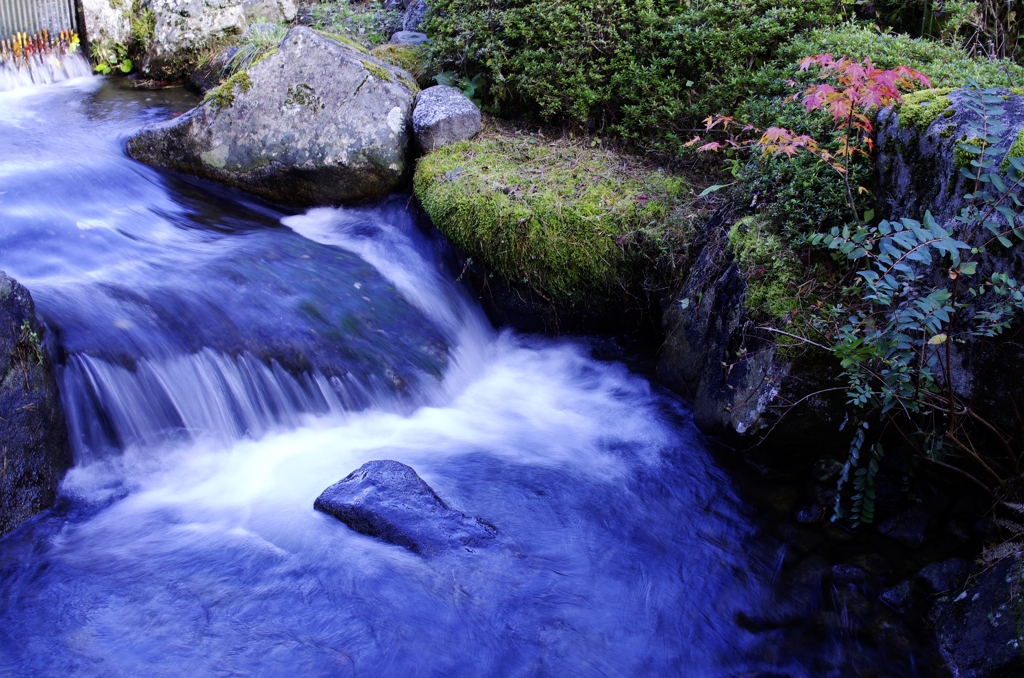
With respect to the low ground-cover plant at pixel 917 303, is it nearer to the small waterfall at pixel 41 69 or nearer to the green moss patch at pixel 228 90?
the green moss patch at pixel 228 90

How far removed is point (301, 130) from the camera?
20.9 ft

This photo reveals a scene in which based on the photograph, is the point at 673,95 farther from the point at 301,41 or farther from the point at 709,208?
the point at 301,41

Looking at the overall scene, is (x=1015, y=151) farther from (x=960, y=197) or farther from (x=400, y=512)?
(x=400, y=512)

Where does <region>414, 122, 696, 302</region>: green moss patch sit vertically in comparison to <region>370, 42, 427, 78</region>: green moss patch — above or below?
below

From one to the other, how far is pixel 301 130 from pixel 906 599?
18.8 feet

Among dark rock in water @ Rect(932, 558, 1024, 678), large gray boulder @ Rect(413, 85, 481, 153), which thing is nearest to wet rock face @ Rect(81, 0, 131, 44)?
large gray boulder @ Rect(413, 85, 481, 153)

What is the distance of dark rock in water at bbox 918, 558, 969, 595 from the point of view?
3.40 meters

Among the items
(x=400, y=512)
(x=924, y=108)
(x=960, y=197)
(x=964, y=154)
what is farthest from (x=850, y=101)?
(x=400, y=512)

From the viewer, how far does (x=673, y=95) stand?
5637mm

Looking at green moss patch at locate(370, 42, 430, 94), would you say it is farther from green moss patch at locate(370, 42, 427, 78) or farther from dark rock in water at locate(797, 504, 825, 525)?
dark rock in water at locate(797, 504, 825, 525)

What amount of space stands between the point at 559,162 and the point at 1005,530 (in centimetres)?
396

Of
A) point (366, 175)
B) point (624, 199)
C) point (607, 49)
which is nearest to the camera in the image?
point (624, 199)

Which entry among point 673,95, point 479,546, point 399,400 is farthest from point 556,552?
point 673,95

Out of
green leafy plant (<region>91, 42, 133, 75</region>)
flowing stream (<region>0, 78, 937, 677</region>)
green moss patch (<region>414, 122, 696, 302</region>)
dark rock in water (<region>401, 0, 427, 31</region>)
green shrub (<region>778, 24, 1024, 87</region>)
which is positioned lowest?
flowing stream (<region>0, 78, 937, 677</region>)
